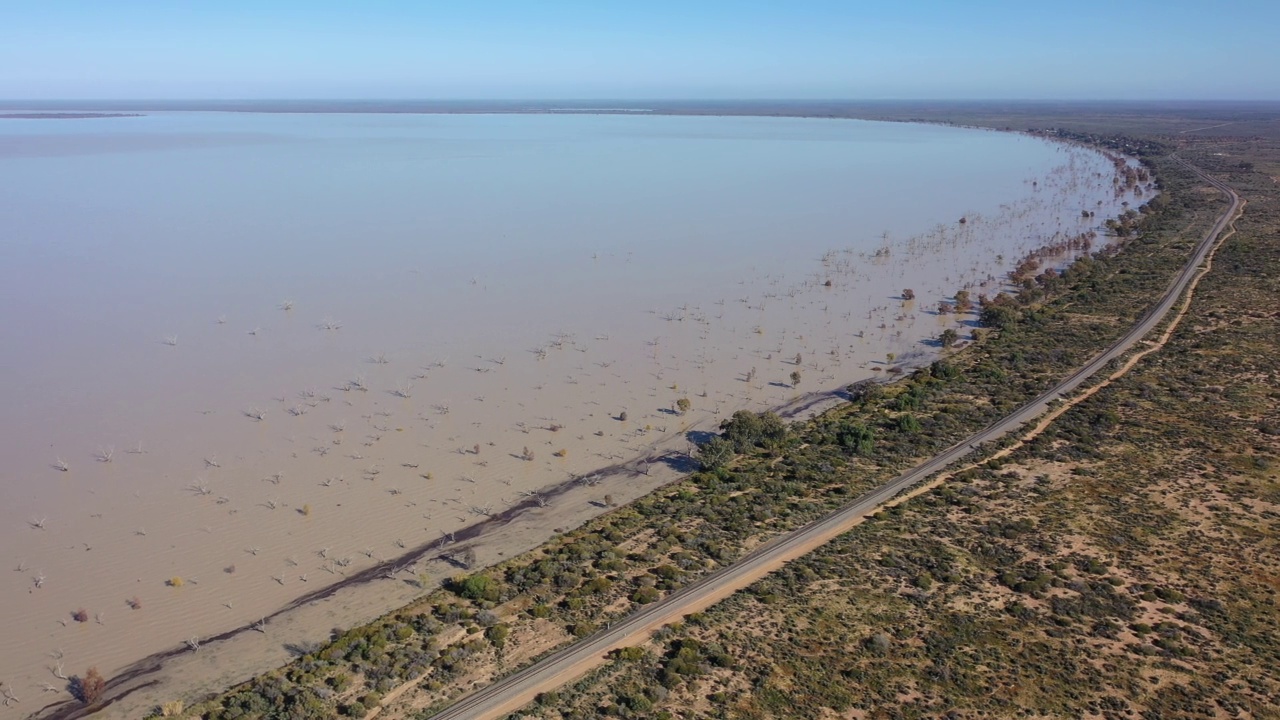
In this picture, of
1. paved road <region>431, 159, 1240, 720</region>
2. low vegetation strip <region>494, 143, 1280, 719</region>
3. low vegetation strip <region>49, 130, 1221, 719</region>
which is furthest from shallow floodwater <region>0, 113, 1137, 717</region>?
low vegetation strip <region>494, 143, 1280, 719</region>

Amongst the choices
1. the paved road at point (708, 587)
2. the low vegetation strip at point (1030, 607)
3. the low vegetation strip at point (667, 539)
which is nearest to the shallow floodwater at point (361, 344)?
the low vegetation strip at point (667, 539)

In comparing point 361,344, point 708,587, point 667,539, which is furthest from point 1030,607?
point 361,344

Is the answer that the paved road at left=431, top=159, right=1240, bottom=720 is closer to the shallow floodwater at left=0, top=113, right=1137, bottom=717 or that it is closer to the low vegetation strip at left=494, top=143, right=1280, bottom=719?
the low vegetation strip at left=494, top=143, right=1280, bottom=719

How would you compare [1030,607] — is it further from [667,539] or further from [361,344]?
[361,344]

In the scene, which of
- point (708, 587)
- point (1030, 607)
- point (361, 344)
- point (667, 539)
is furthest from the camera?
point (361, 344)

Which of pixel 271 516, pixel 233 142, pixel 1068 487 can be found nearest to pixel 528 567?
pixel 271 516

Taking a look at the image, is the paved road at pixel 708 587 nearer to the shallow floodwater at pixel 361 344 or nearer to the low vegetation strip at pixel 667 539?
the low vegetation strip at pixel 667 539

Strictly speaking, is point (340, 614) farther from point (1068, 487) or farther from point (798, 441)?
point (1068, 487)
